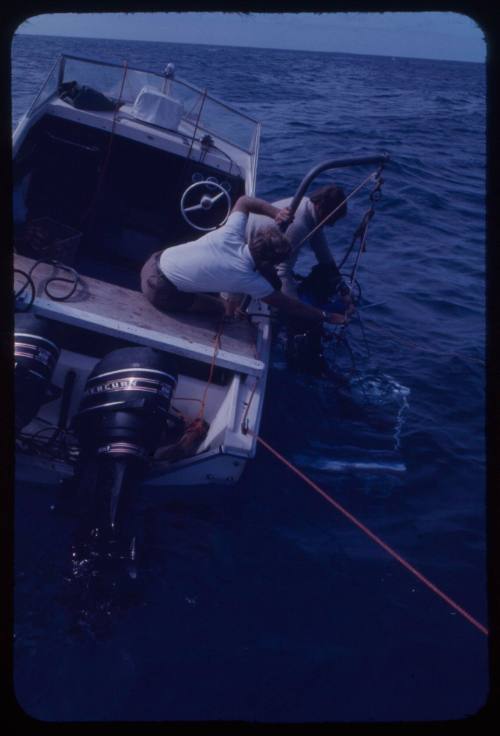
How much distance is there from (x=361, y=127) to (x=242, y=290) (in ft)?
47.1

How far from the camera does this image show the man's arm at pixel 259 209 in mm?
4219

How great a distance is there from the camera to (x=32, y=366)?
315 cm

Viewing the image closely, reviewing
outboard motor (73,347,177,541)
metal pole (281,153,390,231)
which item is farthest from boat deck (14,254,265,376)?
metal pole (281,153,390,231)

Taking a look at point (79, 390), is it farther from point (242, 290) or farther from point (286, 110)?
point (286, 110)

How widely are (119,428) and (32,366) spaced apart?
629 millimetres

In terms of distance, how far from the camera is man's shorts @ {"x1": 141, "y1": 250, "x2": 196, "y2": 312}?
4156 mm

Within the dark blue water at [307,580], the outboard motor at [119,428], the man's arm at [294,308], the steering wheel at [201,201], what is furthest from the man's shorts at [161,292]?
the dark blue water at [307,580]

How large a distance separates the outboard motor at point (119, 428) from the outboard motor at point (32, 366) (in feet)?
0.82

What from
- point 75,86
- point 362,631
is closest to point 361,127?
point 75,86

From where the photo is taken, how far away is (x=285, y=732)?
6.75 feet

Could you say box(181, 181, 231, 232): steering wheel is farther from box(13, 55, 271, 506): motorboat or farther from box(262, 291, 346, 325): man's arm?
box(262, 291, 346, 325): man's arm

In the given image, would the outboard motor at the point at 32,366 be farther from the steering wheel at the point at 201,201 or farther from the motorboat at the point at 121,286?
the steering wheel at the point at 201,201

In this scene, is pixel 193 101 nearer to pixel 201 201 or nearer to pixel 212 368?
pixel 201 201

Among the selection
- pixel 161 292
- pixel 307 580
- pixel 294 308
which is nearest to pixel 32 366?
pixel 161 292
